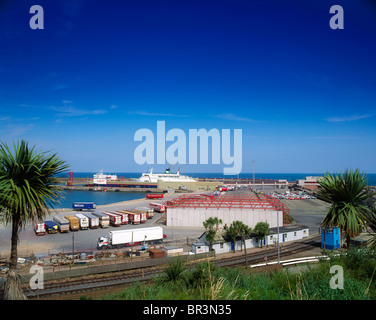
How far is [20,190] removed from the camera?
8414 millimetres

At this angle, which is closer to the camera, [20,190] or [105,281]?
[20,190]

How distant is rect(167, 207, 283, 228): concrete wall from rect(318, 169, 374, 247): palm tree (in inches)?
916

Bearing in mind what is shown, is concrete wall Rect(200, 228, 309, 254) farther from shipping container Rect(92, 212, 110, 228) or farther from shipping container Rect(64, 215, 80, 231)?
shipping container Rect(64, 215, 80, 231)

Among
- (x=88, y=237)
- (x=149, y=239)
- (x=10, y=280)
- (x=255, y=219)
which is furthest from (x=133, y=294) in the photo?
(x=255, y=219)

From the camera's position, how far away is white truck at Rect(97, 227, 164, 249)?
28594 mm

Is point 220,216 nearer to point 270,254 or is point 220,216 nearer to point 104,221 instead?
point 270,254

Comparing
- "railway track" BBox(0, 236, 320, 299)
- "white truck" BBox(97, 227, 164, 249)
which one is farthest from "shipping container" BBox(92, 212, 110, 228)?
"railway track" BBox(0, 236, 320, 299)

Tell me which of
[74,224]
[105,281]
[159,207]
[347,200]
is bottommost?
[159,207]

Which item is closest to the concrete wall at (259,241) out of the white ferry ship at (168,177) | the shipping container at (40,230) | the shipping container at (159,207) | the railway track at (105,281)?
the railway track at (105,281)

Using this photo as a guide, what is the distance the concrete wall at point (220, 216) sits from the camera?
37.1 metres

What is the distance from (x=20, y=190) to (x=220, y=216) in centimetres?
3322

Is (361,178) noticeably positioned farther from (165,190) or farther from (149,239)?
(165,190)

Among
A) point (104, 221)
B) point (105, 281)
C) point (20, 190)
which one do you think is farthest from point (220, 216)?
point (20, 190)
